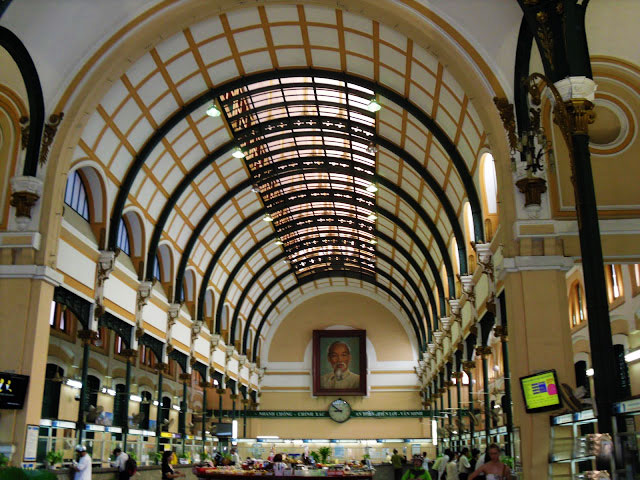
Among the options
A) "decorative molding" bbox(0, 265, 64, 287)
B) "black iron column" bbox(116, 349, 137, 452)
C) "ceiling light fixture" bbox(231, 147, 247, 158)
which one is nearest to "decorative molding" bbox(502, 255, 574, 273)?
"decorative molding" bbox(0, 265, 64, 287)

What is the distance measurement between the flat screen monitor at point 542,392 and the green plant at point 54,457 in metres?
12.2

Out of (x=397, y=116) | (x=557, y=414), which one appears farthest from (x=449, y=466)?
(x=397, y=116)

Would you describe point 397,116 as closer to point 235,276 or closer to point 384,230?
point 384,230

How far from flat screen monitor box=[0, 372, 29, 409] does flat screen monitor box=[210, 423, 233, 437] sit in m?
25.7

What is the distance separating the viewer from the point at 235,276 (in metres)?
41.5

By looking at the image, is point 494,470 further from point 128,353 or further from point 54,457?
point 128,353

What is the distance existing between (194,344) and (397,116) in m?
16.4

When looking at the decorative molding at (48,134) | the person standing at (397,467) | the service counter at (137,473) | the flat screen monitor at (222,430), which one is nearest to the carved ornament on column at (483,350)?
the service counter at (137,473)

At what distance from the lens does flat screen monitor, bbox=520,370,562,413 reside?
49.0 ft

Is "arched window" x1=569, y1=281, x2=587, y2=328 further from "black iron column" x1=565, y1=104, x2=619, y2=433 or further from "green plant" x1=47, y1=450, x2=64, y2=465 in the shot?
"green plant" x1=47, y1=450, x2=64, y2=465

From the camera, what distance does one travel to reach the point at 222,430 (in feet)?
137

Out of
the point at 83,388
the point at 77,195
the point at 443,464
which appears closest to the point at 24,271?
the point at 83,388

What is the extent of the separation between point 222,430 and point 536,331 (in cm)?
2985

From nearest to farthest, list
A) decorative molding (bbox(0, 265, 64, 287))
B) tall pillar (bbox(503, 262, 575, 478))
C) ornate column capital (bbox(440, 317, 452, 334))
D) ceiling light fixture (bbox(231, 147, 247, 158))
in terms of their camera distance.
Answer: tall pillar (bbox(503, 262, 575, 478)), decorative molding (bbox(0, 265, 64, 287)), ceiling light fixture (bbox(231, 147, 247, 158)), ornate column capital (bbox(440, 317, 452, 334))
